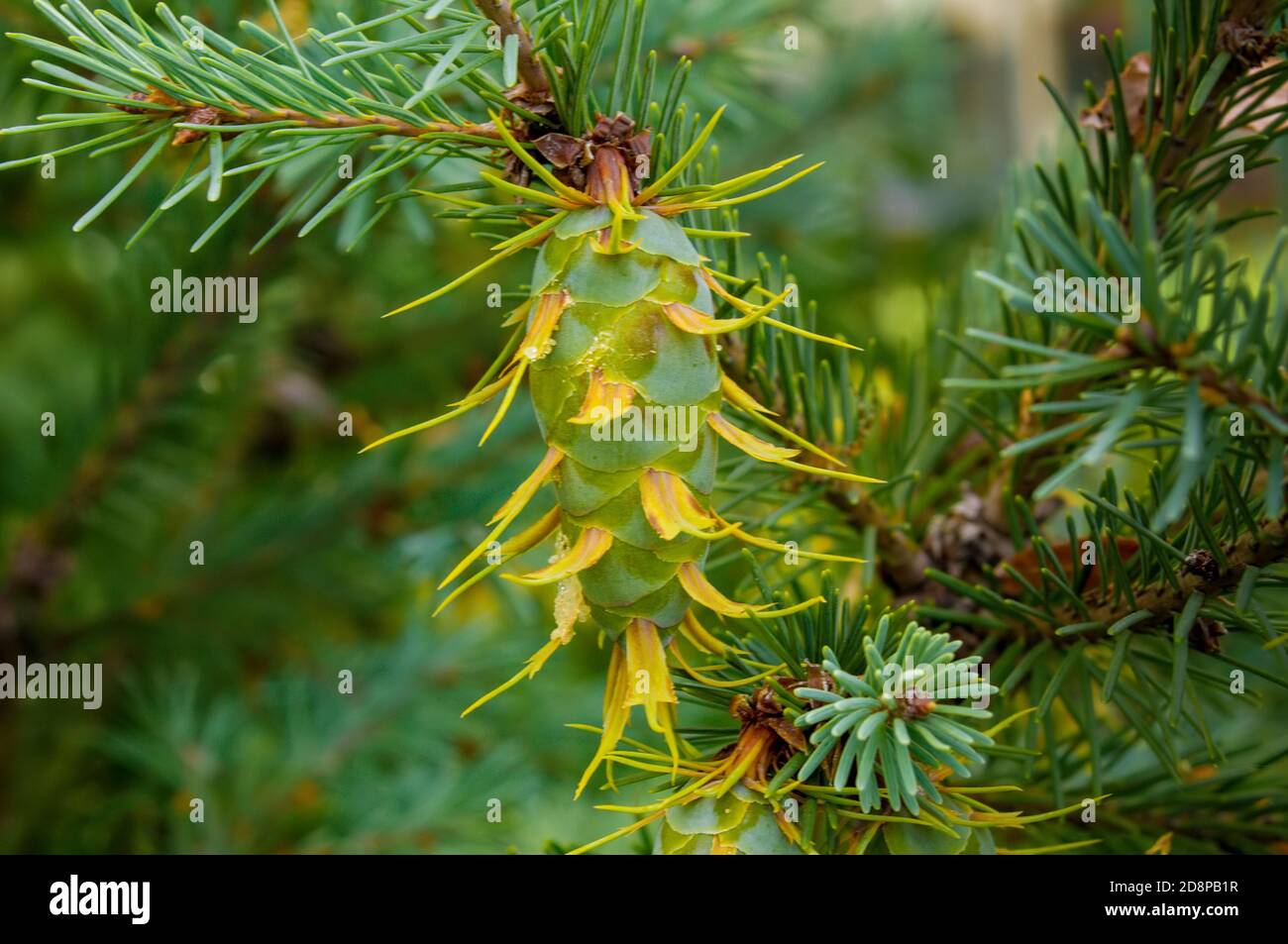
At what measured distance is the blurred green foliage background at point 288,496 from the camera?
26.2 inches

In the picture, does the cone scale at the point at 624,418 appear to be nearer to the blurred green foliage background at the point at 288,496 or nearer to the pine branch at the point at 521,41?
the pine branch at the point at 521,41

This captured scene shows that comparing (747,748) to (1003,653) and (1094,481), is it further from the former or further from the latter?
(1094,481)

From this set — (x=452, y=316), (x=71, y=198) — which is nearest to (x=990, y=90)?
(x=452, y=316)

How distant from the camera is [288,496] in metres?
0.78

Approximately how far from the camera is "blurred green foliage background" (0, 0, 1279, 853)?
26.2 inches

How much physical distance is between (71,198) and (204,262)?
22 cm

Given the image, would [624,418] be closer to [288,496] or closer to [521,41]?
[521,41]

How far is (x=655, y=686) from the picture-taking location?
0.99ft
